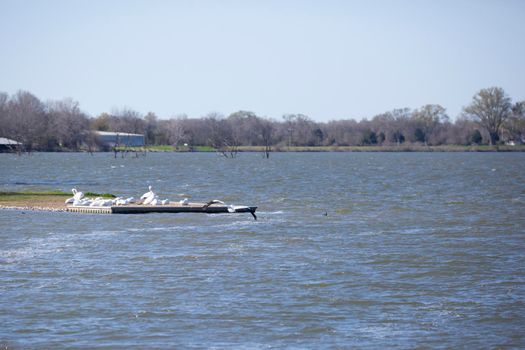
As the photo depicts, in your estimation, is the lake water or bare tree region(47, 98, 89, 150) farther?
bare tree region(47, 98, 89, 150)

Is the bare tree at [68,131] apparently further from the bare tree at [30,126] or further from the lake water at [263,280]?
the lake water at [263,280]

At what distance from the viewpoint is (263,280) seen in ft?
73.3

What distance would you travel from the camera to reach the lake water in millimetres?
17469

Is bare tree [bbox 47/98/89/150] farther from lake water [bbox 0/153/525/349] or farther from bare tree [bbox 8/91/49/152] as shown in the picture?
lake water [bbox 0/153/525/349]

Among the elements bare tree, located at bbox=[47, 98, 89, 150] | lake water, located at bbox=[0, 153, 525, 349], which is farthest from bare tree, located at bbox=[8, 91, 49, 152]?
lake water, located at bbox=[0, 153, 525, 349]

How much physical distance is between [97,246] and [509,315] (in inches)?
554

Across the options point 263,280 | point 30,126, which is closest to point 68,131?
point 30,126

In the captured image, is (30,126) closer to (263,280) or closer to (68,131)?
(68,131)

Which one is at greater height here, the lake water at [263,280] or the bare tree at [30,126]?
the bare tree at [30,126]

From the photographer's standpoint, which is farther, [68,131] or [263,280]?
[68,131]

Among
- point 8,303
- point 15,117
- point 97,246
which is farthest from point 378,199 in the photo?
point 15,117

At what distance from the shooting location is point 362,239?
101 feet

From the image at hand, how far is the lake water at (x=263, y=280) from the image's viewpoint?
17.5 m

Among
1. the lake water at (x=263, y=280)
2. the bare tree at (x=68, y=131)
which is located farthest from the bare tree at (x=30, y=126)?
the lake water at (x=263, y=280)
